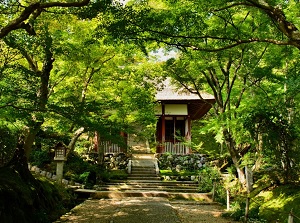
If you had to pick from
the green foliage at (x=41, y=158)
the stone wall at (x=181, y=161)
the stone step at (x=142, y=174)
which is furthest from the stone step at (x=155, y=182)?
the green foliage at (x=41, y=158)

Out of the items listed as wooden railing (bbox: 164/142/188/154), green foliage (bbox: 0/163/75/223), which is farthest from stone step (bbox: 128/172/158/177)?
green foliage (bbox: 0/163/75/223)

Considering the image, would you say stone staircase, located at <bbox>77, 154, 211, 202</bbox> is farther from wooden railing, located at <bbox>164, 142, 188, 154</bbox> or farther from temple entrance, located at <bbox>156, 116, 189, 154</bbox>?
temple entrance, located at <bbox>156, 116, 189, 154</bbox>

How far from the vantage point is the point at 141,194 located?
13008 millimetres

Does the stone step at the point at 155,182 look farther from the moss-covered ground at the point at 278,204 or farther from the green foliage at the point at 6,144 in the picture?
the green foliage at the point at 6,144

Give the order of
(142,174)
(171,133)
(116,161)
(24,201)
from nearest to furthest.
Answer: (24,201) → (142,174) → (116,161) → (171,133)

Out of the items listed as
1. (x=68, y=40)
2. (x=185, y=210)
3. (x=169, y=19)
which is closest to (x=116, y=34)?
(x=169, y=19)

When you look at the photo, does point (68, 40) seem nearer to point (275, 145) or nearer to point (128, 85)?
point (128, 85)

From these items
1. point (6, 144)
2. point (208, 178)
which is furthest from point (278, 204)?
point (6, 144)

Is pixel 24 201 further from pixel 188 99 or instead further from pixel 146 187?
pixel 188 99

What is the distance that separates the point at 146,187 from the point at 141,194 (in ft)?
6.26

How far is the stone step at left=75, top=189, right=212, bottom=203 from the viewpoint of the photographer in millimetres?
12688

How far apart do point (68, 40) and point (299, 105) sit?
27.2ft

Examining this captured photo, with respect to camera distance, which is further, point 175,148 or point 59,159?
point 175,148

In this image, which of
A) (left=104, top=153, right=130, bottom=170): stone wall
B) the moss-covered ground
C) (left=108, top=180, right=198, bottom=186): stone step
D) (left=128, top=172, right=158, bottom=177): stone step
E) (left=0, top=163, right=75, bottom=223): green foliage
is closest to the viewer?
(left=0, top=163, right=75, bottom=223): green foliage
